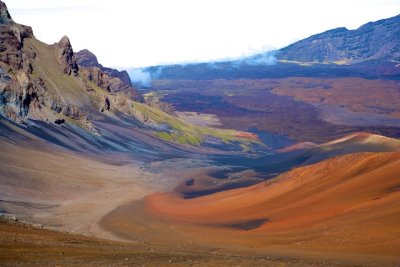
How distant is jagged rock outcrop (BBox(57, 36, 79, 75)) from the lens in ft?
462

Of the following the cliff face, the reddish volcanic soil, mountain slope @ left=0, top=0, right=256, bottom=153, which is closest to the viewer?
the reddish volcanic soil

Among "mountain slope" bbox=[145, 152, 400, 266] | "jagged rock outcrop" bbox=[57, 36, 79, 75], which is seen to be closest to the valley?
"mountain slope" bbox=[145, 152, 400, 266]

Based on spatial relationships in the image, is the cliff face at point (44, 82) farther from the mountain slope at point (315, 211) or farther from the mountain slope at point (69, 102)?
the mountain slope at point (315, 211)

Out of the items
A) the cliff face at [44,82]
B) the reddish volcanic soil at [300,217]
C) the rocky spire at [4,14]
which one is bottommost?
the reddish volcanic soil at [300,217]

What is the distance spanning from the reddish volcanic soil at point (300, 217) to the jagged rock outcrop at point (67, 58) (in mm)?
79549

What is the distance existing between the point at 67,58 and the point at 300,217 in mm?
108478

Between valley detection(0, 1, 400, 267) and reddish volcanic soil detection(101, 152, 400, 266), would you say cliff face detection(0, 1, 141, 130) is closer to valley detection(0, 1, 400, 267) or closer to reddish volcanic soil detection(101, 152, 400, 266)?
valley detection(0, 1, 400, 267)

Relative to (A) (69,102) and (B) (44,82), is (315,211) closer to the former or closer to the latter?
(A) (69,102)

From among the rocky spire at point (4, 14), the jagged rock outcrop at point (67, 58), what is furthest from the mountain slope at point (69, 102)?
the rocky spire at point (4, 14)

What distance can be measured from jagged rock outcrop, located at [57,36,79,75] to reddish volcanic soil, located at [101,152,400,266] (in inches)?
3132

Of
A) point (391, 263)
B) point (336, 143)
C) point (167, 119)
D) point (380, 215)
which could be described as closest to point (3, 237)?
point (391, 263)

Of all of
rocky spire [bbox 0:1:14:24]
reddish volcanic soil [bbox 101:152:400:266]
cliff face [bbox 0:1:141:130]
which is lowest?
reddish volcanic soil [bbox 101:152:400:266]

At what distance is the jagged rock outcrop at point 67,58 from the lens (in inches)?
5541

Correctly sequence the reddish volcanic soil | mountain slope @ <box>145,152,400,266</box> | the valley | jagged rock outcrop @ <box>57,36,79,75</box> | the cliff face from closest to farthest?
the valley < the reddish volcanic soil < mountain slope @ <box>145,152,400,266</box> < the cliff face < jagged rock outcrop @ <box>57,36,79,75</box>
